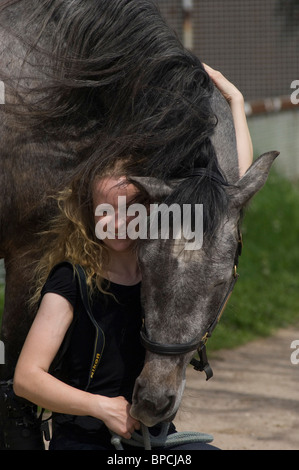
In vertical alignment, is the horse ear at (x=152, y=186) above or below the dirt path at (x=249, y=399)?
above

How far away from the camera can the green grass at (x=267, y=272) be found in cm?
571

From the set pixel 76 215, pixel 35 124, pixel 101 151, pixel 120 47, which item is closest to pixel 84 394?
pixel 76 215

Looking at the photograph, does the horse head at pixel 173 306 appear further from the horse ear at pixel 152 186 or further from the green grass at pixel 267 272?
the green grass at pixel 267 272

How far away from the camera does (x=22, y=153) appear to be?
9.23ft

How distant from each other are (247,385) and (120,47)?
2615 millimetres

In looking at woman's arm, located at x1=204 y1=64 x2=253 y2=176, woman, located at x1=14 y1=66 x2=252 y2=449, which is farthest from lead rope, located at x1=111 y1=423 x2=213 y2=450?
woman's arm, located at x1=204 y1=64 x2=253 y2=176

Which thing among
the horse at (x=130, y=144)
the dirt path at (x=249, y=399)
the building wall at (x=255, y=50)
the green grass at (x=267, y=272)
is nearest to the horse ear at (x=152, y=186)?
the horse at (x=130, y=144)

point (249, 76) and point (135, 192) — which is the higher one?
point (249, 76)

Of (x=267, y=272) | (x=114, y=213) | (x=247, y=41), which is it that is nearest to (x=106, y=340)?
(x=114, y=213)

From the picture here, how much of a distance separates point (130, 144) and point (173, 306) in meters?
0.60

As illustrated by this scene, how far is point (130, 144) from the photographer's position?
258 cm

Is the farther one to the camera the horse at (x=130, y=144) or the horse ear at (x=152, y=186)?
the horse ear at (x=152, y=186)

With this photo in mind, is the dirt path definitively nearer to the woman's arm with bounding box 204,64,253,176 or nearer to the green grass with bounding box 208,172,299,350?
the green grass with bounding box 208,172,299,350

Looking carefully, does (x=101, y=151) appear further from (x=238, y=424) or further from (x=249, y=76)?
(x=249, y=76)
